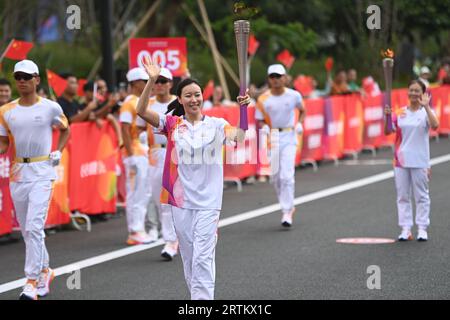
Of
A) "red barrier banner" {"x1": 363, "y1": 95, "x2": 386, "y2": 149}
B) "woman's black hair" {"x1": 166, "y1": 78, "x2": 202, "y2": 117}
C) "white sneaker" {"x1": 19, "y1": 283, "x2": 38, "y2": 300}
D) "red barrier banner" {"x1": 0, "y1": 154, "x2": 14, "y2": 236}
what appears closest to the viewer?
"woman's black hair" {"x1": 166, "y1": 78, "x2": 202, "y2": 117}

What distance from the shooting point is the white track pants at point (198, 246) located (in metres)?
8.34

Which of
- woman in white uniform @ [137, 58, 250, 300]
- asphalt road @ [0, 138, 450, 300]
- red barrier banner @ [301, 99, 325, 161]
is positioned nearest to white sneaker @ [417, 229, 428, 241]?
asphalt road @ [0, 138, 450, 300]

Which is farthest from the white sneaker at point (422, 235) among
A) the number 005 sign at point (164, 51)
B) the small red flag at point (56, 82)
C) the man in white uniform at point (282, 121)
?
the small red flag at point (56, 82)

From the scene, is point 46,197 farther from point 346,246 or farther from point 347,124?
point 347,124

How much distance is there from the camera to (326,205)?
54.4 feet

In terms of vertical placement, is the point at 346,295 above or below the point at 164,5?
below

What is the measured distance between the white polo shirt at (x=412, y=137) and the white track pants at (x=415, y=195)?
0.39ft

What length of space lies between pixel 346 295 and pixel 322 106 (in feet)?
43.6

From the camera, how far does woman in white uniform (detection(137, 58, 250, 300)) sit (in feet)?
27.9

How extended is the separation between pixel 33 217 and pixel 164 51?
6.47m

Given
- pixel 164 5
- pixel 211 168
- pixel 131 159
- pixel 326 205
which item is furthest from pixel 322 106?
pixel 211 168

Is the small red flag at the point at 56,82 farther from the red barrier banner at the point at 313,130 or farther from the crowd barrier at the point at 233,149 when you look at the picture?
the red barrier banner at the point at 313,130

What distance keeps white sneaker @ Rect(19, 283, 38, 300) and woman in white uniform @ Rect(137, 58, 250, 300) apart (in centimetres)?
202

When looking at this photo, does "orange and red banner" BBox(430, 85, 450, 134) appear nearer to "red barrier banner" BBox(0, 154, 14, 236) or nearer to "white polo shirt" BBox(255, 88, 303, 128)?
"white polo shirt" BBox(255, 88, 303, 128)
